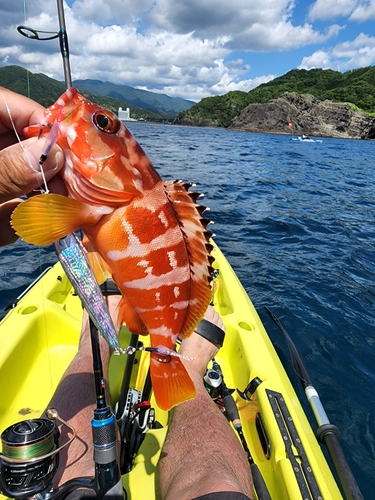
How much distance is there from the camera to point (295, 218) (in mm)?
11055

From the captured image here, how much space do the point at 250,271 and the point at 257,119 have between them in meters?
100

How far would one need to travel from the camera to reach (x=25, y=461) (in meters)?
1.61

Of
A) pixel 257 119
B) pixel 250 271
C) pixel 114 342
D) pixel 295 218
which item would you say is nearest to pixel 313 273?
pixel 250 271

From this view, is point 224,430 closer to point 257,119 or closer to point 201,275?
point 201,275

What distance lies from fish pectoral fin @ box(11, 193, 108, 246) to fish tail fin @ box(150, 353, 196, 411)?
0.78 metres

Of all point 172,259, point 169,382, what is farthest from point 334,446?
point 172,259

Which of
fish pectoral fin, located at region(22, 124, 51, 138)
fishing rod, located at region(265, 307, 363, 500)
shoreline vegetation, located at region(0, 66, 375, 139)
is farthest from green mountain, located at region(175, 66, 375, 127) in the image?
fish pectoral fin, located at region(22, 124, 51, 138)

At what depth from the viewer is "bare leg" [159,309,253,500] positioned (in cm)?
196

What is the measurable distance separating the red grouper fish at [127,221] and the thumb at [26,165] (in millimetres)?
57

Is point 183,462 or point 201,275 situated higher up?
point 201,275

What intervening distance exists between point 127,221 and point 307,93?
134m

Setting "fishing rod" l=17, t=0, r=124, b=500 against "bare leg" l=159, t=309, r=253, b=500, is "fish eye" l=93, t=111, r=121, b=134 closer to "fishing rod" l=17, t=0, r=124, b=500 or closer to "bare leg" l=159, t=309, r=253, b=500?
"fishing rod" l=17, t=0, r=124, b=500

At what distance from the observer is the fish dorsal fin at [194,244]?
1655 mm

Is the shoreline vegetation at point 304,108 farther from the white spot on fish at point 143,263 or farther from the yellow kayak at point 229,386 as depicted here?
the white spot on fish at point 143,263
